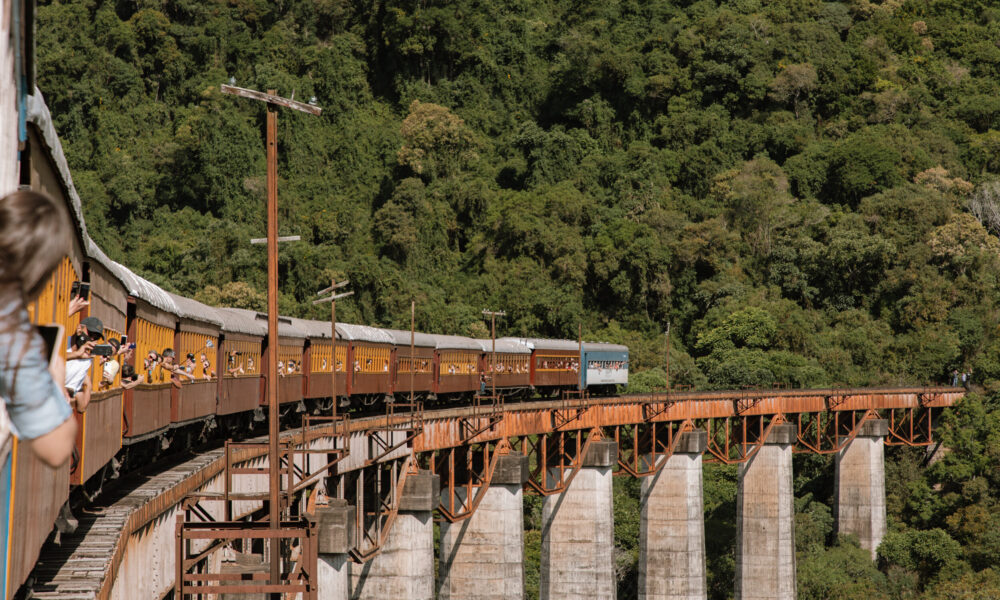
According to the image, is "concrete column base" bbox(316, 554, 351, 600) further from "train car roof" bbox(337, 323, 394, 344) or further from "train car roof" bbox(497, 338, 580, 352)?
"train car roof" bbox(497, 338, 580, 352)

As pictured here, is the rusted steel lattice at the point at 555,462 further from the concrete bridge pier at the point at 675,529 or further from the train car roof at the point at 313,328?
the train car roof at the point at 313,328

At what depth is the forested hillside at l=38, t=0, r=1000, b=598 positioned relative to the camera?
238ft

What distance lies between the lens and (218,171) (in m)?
87.7

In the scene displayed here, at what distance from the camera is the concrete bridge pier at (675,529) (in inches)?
1857

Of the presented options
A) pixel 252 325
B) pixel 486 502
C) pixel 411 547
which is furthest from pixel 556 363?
pixel 252 325

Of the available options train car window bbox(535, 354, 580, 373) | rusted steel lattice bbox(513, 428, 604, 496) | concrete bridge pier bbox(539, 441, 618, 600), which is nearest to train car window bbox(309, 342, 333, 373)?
rusted steel lattice bbox(513, 428, 604, 496)

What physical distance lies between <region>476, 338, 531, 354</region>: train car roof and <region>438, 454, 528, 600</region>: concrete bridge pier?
866 cm

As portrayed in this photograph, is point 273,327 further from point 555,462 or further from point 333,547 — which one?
point 555,462

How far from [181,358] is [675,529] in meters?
31.1

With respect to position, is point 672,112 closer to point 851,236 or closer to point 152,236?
point 851,236

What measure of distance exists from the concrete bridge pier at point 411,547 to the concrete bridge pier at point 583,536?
10701 mm

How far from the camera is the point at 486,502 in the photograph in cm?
3959

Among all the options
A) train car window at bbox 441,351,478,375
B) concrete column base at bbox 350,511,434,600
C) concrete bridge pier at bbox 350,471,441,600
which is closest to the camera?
concrete bridge pier at bbox 350,471,441,600

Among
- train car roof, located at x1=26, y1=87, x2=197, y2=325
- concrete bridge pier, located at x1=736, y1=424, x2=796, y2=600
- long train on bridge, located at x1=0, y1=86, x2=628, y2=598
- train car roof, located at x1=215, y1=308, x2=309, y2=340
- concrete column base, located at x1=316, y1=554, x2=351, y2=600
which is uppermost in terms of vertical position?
train car roof, located at x1=26, y1=87, x2=197, y2=325
